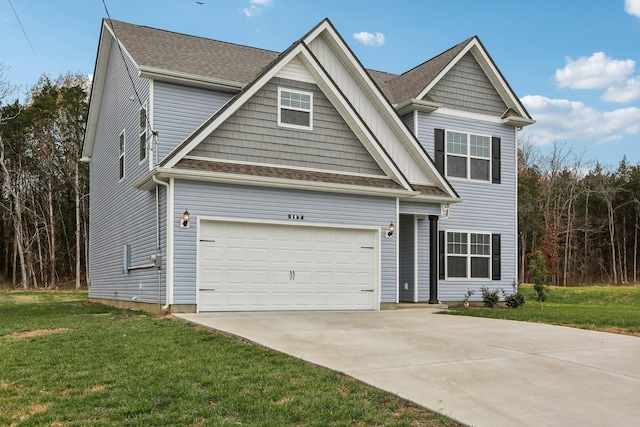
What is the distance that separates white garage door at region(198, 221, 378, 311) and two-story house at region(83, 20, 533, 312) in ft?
0.10

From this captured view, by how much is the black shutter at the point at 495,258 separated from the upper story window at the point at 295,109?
25.8 feet

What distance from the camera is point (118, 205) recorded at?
18703mm

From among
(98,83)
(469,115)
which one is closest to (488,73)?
(469,115)

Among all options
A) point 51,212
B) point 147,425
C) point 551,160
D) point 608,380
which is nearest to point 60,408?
point 147,425

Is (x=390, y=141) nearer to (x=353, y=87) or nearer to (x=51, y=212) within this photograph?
(x=353, y=87)

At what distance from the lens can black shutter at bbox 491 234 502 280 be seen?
19.2 meters

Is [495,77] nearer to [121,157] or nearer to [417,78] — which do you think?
[417,78]

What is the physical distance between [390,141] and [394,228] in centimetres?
268

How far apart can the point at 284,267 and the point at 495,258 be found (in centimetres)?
810

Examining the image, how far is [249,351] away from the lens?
7.89 meters

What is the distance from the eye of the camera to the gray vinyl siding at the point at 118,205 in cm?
1530

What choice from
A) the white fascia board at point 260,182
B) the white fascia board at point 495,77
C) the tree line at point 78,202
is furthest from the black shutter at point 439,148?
the tree line at point 78,202

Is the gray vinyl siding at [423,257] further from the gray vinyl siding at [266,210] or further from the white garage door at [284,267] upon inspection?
the white garage door at [284,267]

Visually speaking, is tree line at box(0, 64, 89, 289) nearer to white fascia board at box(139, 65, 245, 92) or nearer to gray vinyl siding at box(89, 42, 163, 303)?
gray vinyl siding at box(89, 42, 163, 303)
